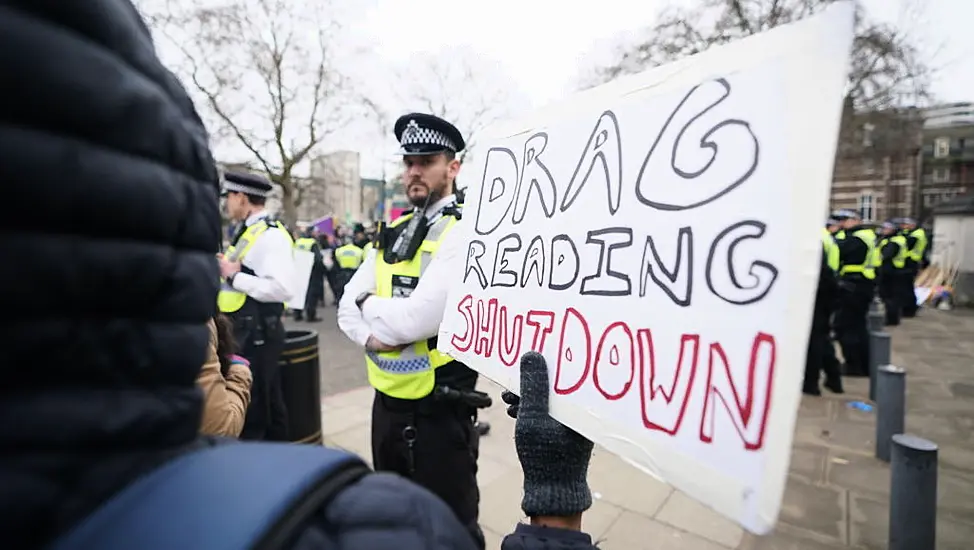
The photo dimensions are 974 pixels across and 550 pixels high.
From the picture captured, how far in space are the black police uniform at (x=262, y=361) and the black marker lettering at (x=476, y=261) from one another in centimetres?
261

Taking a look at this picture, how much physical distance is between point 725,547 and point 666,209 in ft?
8.36

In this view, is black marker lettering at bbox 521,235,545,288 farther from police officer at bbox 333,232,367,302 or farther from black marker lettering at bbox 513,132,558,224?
police officer at bbox 333,232,367,302

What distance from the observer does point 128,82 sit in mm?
499

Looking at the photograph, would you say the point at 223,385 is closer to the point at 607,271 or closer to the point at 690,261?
the point at 607,271

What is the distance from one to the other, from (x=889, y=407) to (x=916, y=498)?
1727 millimetres

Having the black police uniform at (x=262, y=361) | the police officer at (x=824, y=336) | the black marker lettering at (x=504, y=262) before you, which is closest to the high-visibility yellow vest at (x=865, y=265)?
the police officer at (x=824, y=336)

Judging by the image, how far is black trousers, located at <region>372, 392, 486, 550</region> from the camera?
7.41 feet

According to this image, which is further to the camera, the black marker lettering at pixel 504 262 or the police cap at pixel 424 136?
the police cap at pixel 424 136

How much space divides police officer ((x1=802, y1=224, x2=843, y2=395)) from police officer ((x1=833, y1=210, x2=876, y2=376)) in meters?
0.95

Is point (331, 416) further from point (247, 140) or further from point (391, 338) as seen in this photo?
point (247, 140)

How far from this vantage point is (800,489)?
3506mm

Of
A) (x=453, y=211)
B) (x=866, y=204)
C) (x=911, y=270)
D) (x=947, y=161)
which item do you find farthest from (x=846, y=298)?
(x=947, y=161)

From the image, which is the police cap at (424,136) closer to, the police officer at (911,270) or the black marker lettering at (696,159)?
the black marker lettering at (696,159)

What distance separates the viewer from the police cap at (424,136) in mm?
2471
